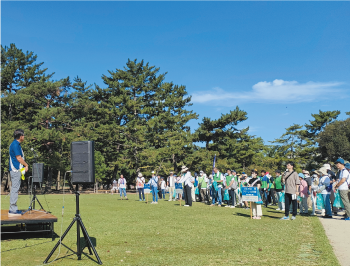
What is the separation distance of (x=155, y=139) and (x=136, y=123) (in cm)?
401

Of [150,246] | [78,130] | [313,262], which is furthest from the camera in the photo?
[78,130]

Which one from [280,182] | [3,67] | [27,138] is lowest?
[280,182]

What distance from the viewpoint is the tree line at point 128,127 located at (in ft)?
140

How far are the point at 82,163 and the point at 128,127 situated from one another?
141 ft

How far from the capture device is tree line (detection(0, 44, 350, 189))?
4266 centimetres

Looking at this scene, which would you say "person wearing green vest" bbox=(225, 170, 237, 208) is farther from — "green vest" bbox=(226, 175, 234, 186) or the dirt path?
the dirt path

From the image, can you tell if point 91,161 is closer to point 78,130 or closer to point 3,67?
point 78,130

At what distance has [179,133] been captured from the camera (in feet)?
169

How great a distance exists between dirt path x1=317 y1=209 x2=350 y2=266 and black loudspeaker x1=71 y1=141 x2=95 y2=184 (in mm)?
4755

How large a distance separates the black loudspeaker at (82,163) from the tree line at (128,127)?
3386cm

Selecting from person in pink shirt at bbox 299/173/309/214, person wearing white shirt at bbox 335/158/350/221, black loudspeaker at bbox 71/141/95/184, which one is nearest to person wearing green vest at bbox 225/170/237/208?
person in pink shirt at bbox 299/173/309/214

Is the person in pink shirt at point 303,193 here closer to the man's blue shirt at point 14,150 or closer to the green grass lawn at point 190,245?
the green grass lawn at point 190,245

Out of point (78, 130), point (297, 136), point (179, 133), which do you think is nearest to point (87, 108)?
point (78, 130)

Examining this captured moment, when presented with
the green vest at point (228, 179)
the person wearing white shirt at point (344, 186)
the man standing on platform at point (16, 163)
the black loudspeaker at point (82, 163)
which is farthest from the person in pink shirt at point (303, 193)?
the man standing on platform at point (16, 163)
